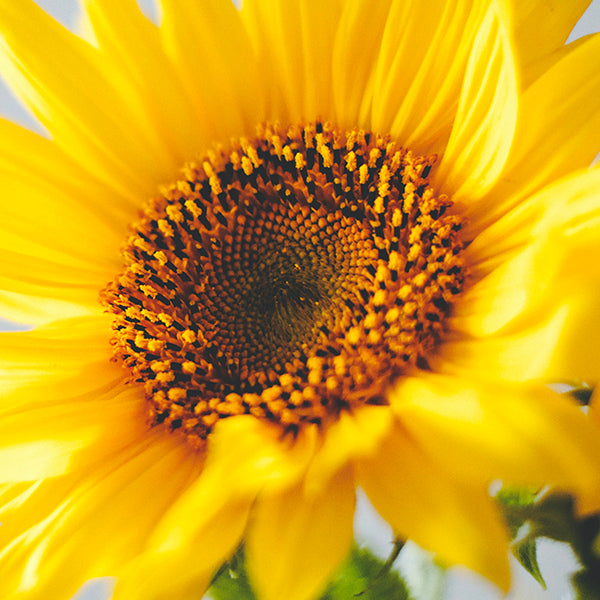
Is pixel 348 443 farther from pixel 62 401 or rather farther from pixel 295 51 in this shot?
pixel 295 51

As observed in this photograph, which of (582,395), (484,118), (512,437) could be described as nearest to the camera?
(512,437)

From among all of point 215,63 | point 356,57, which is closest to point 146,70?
point 215,63

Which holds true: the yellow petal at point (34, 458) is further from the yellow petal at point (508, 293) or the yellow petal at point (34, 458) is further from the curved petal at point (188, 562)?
the yellow petal at point (508, 293)

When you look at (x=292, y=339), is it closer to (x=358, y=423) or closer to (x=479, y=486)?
(x=358, y=423)

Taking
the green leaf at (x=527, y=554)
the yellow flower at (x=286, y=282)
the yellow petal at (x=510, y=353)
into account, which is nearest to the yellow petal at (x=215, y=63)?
the yellow flower at (x=286, y=282)

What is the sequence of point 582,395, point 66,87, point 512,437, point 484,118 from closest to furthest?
point 512,437
point 582,395
point 484,118
point 66,87

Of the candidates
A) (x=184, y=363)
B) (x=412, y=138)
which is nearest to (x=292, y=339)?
(x=184, y=363)

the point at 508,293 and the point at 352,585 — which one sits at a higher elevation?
the point at 508,293
